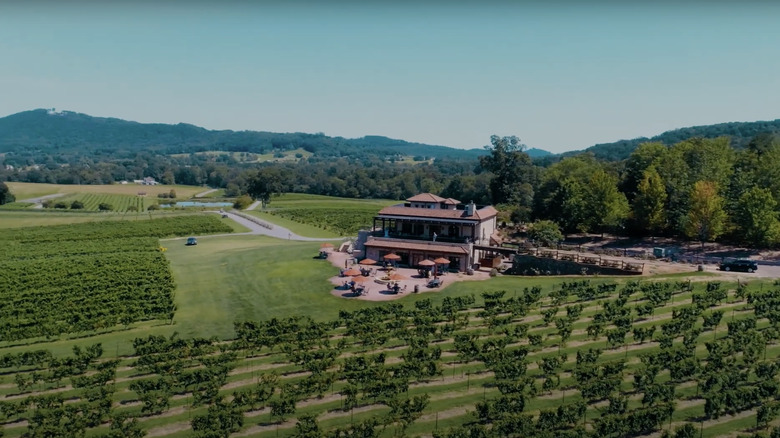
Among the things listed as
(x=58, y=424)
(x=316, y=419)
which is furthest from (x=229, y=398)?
(x=58, y=424)

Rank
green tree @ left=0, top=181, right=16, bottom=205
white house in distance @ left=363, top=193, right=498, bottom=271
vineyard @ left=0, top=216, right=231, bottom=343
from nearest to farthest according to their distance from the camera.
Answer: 1. vineyard @ left=0, top=216, right=231, bottom=343
2. white house in distance @ left=363, top=193, right=498, bottom=271
3. green tree @ left=0, top=181, right=16, bottom=205

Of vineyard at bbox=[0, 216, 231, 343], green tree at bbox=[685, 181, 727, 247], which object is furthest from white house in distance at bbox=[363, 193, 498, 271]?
vineyard at bbox=[0, 216, 231, 343]

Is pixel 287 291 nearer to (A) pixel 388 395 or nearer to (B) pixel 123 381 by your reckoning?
(B) pixel 123 381

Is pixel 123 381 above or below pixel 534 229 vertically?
below

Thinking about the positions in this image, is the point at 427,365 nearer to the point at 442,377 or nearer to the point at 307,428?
the point at 442,377

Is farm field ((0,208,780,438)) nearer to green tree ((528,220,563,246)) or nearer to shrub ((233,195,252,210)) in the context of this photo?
green tree ((528,220,563,246))

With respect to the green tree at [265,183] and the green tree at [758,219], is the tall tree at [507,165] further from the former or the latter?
the green tree at [265,183]
